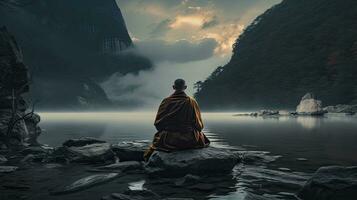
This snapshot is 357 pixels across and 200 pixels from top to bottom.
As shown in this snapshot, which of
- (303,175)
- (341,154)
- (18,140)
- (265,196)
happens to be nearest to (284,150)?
(341,154)

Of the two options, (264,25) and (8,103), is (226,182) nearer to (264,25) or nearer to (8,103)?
(8,103)

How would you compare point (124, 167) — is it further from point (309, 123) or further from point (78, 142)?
point (309, 123)

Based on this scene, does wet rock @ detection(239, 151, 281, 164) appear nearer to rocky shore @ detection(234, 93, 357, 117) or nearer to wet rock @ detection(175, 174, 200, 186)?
wet rock @ detection(175, 174, 200, 186)

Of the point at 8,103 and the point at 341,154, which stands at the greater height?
the point at 8,103

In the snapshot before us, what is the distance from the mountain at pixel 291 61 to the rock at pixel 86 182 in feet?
308

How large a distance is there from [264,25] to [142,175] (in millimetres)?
173089

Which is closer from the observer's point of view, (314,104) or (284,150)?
(284,150)

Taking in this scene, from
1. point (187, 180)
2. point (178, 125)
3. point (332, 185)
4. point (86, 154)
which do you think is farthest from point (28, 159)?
point (332, 185)

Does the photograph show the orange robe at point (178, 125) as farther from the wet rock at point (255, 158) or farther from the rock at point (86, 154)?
the rock at point (86, 154)

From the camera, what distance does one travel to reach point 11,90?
2538 centimetres

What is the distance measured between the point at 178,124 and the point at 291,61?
5035 inches

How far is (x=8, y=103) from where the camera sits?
24.7 m

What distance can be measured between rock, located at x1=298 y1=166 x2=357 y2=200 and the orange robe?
486 centimetres

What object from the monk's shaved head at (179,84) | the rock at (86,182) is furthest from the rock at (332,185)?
the monk's shaved head at (179,84)
